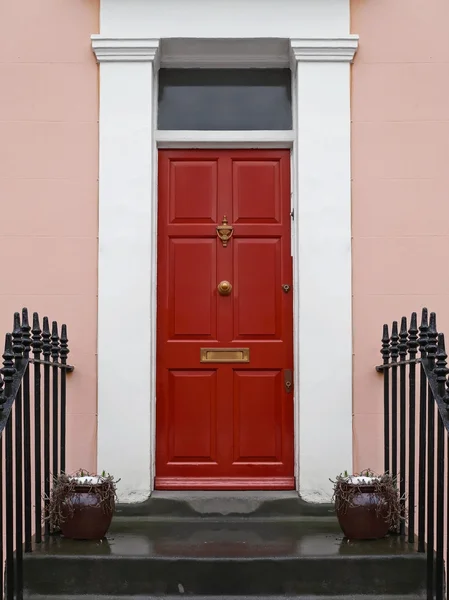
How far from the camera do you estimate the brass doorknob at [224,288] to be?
19.7 ft

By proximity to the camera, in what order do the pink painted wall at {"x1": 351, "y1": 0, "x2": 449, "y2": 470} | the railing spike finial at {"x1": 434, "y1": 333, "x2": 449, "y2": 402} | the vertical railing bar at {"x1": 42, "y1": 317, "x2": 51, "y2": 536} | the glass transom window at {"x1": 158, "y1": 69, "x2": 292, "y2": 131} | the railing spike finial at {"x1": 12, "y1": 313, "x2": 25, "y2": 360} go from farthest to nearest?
the glass transom window at {"x1": 158, "y1": 69, "x2": 292, "y2": 131} < the pink painted wall at {"x1": 351, "y1": 0, "x2": 449, "y2": 470} < the vertical railing bar at {"x1": 42, "y1": 317, "x2": 51, "y2": 536} < the railing spike finial at {"x1": 12, "y1": 313, "x2": 25, "y2": 360} < the railing spike finial at {"x1": 434, "y1": 333, "x2": 449, "y2": 402}

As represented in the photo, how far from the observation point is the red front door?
19.6 ft

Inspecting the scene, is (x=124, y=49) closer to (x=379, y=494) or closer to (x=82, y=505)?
(x=82, y=505)

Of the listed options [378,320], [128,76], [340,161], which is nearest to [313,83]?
[340,161]

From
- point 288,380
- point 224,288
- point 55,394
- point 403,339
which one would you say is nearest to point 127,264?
point 224,288

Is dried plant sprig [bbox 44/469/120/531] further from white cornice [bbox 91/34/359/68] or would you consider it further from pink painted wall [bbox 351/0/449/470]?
white cornice [bbox 91/34/359/68]

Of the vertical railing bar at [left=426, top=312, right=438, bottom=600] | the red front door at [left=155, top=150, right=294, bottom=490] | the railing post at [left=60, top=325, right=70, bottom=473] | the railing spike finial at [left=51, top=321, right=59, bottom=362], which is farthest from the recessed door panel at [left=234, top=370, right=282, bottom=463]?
the vertical railing bar at [left=426, top=312, right=438, bottom=600]

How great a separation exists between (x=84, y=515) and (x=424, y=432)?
6.10ft

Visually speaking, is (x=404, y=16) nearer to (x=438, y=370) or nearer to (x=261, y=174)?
(x=261, y=174)

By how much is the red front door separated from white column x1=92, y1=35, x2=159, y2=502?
0.62 ft

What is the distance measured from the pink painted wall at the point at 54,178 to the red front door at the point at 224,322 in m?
0.51

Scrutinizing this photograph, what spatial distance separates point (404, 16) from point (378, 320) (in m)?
1.99

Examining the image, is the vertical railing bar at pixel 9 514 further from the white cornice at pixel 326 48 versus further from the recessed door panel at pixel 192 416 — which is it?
the white cornice at pixel 326 48

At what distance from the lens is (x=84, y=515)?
4922 millimetres
